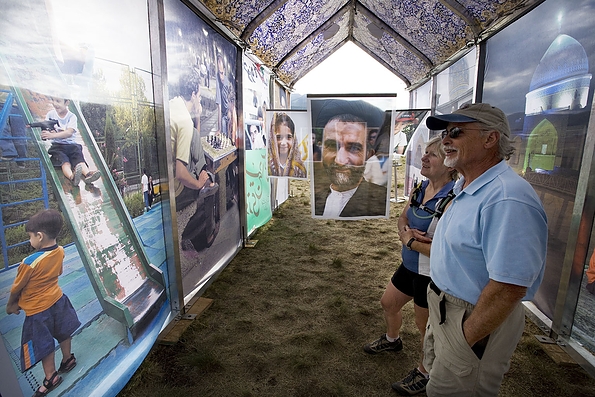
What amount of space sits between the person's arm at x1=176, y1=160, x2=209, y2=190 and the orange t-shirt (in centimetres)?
139

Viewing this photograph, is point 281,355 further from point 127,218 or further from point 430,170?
point 430,170

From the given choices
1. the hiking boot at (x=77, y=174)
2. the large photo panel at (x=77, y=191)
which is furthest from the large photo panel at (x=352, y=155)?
the hiking boot at (x=77, y=174)

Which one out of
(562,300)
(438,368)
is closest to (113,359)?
(438,368)

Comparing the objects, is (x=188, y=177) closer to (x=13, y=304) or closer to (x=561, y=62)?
(x=13, y=304)

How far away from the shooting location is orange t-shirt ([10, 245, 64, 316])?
153 cm

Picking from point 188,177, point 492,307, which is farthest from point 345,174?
point 492,307

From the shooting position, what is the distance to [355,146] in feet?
12.8

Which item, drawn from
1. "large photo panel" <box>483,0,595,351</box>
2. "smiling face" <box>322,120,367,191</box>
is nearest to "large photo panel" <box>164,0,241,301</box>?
"smiling face" <box>322,120,367,191</box>

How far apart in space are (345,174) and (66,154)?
293 cm

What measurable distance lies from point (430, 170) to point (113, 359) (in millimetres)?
2504

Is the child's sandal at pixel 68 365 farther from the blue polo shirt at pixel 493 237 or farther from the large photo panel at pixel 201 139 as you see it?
the blue polo shirt at pixel 493 237

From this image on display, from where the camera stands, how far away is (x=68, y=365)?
1783mm

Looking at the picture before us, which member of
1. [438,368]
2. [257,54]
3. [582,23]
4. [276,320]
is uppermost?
[257,54]

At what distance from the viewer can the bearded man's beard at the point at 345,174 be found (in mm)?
3951
